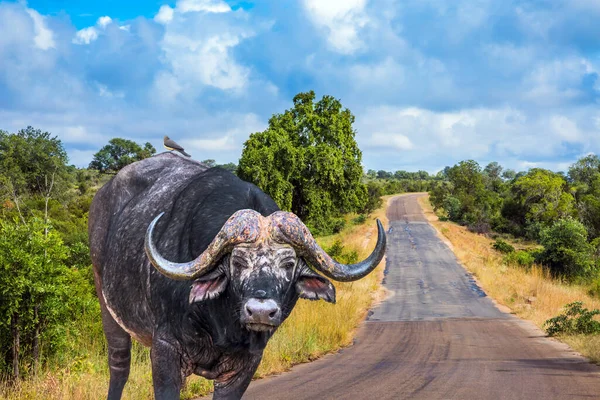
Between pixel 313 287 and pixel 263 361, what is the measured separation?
745 centimetres

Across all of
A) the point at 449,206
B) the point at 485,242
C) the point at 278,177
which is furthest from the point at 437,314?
the point at 449,206

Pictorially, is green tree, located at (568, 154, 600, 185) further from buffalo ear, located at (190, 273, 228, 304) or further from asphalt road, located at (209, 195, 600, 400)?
buffalo ear, located at (190, 273, 228, 304)

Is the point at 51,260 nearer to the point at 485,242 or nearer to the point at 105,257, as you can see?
the point at 105,257

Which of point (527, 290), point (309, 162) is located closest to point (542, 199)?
point (309, 162)

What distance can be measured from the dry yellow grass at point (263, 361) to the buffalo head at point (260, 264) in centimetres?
384

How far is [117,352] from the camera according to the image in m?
6.46

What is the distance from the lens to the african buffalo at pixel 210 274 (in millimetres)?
4168

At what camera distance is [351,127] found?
53.2 metres

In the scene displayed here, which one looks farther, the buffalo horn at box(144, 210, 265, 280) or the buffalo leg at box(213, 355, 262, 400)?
the buffalo leg at box(213, 355, 262, 400)

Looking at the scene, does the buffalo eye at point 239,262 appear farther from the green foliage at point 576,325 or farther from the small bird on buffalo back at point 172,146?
the green foliage at point 576,325

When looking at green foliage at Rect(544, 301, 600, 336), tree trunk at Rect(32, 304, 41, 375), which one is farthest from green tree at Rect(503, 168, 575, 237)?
Answer: tree trunk at Rect(32, 304, 41, 375)

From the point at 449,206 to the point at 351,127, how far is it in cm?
2396

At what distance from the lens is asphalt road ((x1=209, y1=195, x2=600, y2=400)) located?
10.3m

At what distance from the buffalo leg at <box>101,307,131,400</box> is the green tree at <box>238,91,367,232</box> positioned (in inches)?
1469
